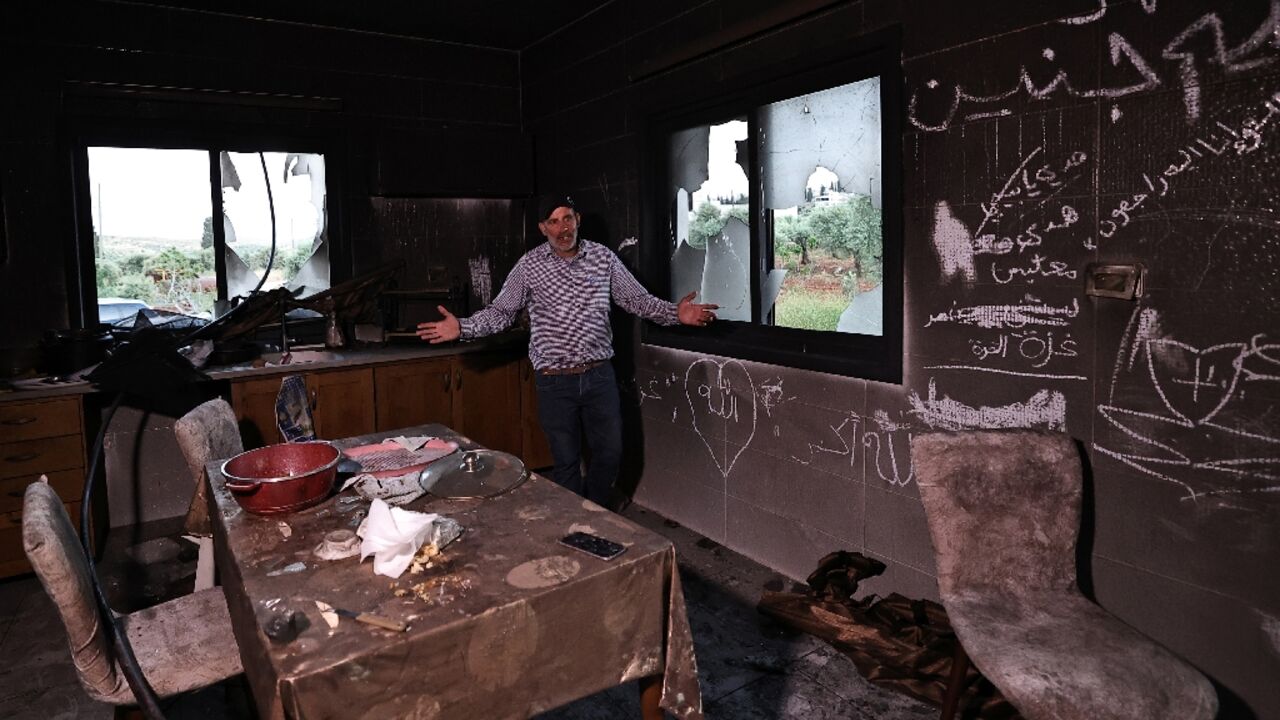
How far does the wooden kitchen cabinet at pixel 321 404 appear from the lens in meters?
4.33

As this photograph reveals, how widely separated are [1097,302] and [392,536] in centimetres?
213

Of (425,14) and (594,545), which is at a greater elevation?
(425,14)

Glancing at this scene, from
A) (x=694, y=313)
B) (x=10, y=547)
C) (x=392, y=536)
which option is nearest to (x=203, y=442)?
(x=392, y=536)

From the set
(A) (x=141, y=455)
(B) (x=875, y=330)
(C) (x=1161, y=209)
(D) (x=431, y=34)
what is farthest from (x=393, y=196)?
(C) (x=1161, y=209)

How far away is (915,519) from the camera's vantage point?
10.0ft

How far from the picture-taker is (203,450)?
278cm

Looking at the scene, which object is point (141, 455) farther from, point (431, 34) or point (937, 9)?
point (937, 9)

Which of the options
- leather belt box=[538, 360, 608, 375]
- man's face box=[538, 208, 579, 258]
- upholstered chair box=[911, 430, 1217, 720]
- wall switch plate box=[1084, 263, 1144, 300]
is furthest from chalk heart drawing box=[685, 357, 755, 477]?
wall switch plate box=[1084, 263, 1144, 300]

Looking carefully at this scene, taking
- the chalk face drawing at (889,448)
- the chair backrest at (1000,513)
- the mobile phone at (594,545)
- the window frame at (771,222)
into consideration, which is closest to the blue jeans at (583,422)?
the window frame at (771,222)

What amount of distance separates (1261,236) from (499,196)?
4336 mm

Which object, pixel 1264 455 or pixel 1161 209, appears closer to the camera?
pixel 1264 455

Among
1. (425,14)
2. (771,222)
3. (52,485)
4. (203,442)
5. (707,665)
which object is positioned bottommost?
(707,665)

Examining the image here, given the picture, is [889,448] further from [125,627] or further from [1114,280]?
[125,627]

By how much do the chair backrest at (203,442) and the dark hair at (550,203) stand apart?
2.70m
